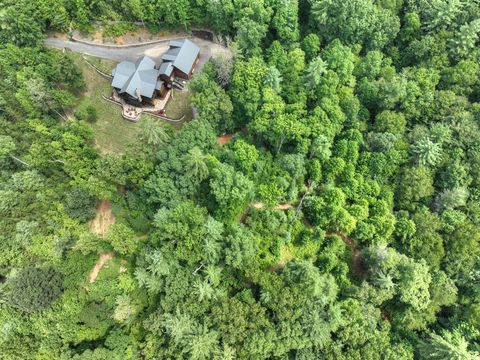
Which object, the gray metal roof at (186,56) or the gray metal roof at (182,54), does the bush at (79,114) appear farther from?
the gray metal roof at (186,56)

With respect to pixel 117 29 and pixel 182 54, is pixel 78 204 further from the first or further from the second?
pixel 117 29

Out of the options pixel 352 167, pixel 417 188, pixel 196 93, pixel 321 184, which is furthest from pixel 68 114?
pixel 417 188

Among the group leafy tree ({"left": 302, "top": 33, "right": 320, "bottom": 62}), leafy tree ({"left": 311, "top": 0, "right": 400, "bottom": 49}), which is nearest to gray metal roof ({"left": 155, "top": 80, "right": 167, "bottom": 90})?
leafy tree ({"left": 302, "top": 33, "right": 320, "bottom": 62})

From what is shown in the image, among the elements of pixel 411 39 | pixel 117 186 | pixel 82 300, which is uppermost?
pixel 411 39

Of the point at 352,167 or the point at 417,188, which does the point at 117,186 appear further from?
the point at 417,188

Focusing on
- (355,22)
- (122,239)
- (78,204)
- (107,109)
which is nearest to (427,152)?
(355,22)
